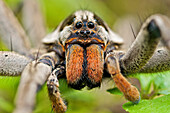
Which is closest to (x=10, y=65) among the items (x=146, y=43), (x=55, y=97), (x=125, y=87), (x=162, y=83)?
(x=55, y=97)

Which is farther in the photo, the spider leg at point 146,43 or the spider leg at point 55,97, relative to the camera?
the spider leg at point 55,97

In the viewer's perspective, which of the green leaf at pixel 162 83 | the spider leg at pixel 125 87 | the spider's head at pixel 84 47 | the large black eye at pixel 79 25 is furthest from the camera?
the green leaf at pixel 162 83

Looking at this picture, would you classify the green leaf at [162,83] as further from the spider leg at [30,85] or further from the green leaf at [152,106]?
the spider leg at [30,85]

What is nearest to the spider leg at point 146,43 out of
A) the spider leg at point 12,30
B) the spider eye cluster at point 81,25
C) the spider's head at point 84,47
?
the spider's head at point 84,47

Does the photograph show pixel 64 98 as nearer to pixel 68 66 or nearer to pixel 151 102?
pixel 68 66

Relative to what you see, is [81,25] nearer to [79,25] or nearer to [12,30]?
[79,25]

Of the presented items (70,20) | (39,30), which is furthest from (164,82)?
(39,30)
